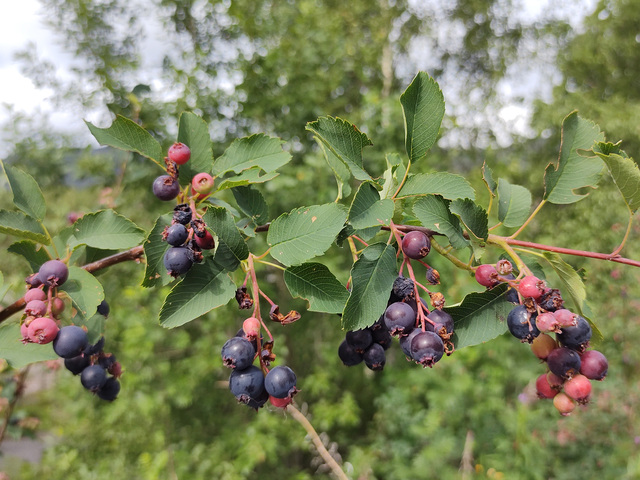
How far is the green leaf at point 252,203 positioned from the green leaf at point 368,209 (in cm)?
22

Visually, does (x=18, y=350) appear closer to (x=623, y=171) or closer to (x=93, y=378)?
(x=93, y=378)

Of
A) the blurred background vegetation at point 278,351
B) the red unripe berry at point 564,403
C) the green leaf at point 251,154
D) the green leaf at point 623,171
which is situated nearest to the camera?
the green leaf at point 623,171

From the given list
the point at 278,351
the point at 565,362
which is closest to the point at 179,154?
the point at 565,362

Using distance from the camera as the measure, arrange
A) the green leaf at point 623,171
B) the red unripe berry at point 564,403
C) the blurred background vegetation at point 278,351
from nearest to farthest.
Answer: the green leaf at point 623,171, the red unripe berry at point 564,403, the blurred background vegetation at point 278,351

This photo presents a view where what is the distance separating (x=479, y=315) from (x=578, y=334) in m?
0.13

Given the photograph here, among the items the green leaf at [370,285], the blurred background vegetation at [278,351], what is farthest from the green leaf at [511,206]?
the blurred background vegetation at [278,351]

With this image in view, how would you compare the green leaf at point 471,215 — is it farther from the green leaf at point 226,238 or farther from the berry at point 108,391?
the berry at point 108,391

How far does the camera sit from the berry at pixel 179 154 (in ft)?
2.30

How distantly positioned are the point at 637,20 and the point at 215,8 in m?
11.2

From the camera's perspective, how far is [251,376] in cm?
59

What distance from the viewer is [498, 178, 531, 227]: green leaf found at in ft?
2.34

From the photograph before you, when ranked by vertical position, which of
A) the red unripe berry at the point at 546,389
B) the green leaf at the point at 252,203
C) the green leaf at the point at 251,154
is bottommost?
the red unripe berry at the point at 546,389

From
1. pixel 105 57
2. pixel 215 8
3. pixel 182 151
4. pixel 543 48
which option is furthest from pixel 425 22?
pixel 182 151

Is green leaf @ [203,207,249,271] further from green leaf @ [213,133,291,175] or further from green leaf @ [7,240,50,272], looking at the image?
green leaf @ [7,240,50,272]
